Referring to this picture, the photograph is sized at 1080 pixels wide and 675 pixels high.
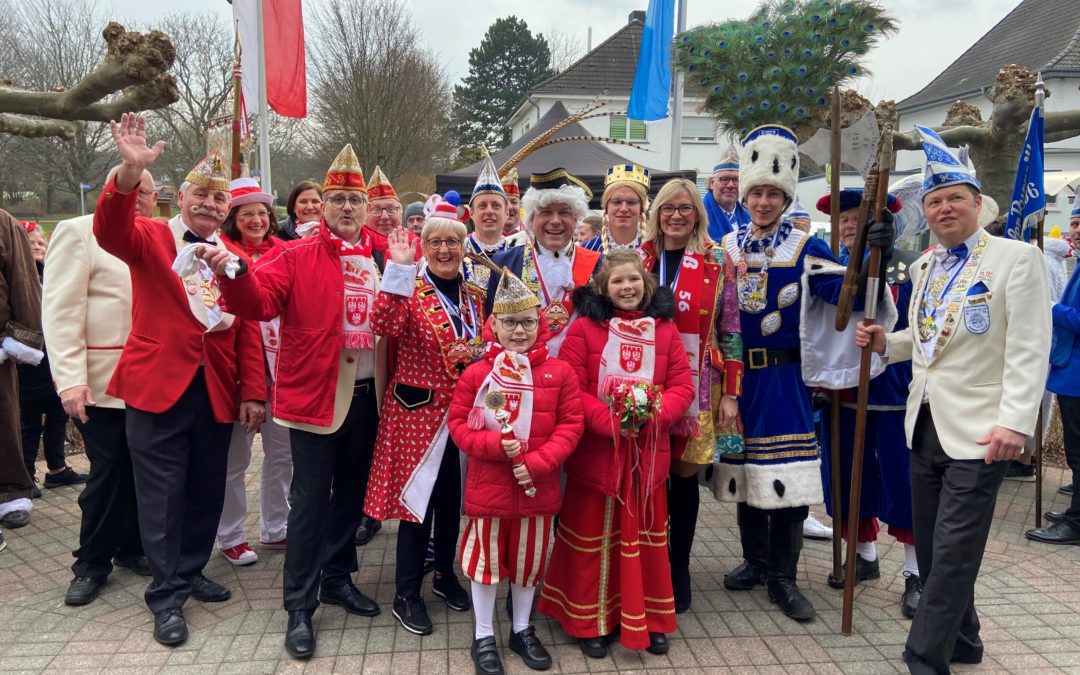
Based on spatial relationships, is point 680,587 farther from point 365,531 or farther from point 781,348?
point 365,531

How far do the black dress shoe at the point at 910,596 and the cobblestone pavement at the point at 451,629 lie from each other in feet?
0.20

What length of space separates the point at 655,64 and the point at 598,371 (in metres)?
8.95

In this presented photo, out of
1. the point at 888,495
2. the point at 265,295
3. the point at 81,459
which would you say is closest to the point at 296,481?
the point at 265,295

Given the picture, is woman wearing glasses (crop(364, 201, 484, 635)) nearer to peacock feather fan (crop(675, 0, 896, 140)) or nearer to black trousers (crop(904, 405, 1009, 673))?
→ black trousers (crop(904, 405, 1009, 673))

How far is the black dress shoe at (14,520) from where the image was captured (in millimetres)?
4766

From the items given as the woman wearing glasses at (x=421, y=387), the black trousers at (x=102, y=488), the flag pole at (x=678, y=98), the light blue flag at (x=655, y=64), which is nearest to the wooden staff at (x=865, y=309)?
the woman wearing glasses at (x=421, y=387)

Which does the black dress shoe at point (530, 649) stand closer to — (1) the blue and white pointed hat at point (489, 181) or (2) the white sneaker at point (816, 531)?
(1) the blue and white pointed hat at point (489, 181)

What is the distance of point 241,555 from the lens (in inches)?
168

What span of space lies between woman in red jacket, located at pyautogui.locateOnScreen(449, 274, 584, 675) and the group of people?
12 mm

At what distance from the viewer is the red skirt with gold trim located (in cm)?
323

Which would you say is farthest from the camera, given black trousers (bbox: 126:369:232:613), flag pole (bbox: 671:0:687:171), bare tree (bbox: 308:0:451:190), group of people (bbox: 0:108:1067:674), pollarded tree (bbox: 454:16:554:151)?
pollarded tree (bbox: 454:16:554:151)

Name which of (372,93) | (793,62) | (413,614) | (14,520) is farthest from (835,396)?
(372,93)

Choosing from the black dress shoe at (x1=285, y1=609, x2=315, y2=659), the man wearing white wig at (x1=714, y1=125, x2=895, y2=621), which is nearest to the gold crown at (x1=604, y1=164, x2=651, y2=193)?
the man wearing white wig at (x1=714, y1=125, x2=895, y2=621)

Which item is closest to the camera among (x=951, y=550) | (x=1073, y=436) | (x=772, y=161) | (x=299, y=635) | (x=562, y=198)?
(x=951, y=550)
